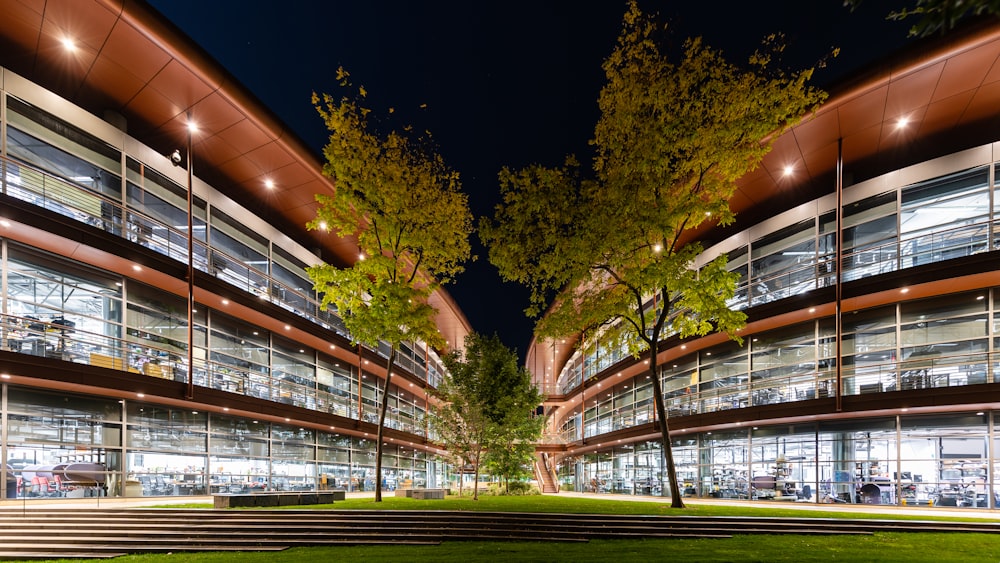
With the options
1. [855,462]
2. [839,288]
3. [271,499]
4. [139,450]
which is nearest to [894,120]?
[839,288]

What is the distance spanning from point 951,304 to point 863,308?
9.07ft

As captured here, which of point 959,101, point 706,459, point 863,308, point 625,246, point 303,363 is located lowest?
point 706,459

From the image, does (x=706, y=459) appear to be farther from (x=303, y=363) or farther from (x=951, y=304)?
(x=303, y=363)

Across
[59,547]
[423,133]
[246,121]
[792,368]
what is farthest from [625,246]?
[59,547]

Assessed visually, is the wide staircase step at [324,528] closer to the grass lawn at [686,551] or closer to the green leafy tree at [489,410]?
the grass lawn at [686,551]

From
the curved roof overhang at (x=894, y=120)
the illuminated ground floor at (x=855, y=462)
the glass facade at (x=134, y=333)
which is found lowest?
the illuminated ground floor at (x=855, y=462)

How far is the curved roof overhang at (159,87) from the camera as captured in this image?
1653 centimetres

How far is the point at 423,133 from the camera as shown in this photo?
77.0ft

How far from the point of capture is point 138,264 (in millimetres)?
18891

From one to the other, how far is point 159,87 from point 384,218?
8258mm

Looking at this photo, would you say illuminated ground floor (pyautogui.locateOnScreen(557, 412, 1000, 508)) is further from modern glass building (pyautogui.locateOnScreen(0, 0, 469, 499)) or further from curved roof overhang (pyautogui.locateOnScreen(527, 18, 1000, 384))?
modern glass building (pyautogui.locateOnScreen(0, 0, 469, 499))

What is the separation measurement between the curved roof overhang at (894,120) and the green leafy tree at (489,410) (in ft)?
50.6

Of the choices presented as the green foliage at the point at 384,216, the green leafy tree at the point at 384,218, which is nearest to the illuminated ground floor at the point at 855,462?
the green leafy tree at the point at 384,218

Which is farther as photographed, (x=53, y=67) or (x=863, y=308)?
(x=863, y=308)
